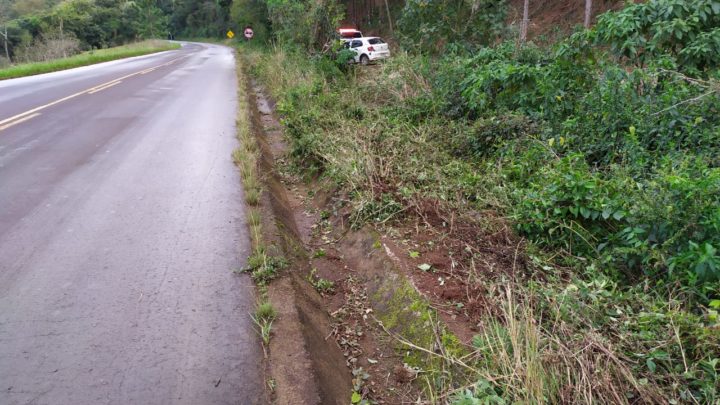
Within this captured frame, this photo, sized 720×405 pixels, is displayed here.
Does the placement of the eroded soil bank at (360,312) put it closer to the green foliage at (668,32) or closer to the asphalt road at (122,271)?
the asphalt road at (122,271)

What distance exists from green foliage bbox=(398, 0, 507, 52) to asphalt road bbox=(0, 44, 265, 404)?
570 cm

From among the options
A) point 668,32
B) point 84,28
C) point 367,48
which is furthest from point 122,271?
point 84,28

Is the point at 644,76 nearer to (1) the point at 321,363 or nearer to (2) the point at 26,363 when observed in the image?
(1) the point at 321,363

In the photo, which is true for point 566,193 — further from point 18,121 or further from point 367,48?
point 367,48

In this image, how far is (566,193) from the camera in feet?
15.0

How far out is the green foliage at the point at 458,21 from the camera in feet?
37.4

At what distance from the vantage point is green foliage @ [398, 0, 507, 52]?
11.4 meters

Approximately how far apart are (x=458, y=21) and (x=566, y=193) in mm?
8282

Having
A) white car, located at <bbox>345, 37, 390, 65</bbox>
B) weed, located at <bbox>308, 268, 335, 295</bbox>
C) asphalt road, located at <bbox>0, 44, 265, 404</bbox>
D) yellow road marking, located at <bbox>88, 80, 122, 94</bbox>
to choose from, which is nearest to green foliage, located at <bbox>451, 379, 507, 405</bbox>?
asphalt road, located at <bbox>0, 44, 265, 404</bbox>

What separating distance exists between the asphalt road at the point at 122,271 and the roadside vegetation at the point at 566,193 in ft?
4.06

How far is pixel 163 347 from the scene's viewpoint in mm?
3375

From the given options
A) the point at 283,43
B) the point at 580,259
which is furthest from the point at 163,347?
the point at 283,43

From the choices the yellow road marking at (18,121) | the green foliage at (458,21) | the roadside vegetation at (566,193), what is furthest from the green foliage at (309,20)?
the yellow road marking at (18,121)

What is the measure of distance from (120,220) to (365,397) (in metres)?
3.49
